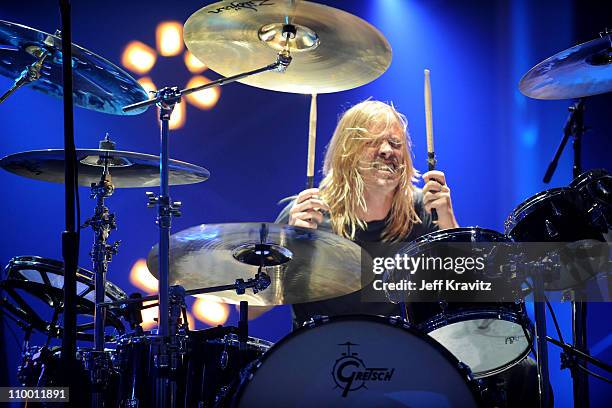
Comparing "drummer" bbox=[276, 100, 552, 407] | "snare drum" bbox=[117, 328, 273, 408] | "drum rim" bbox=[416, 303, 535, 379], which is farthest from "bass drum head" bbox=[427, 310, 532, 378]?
"drummer" bbox=[276, 100, 552, 407]

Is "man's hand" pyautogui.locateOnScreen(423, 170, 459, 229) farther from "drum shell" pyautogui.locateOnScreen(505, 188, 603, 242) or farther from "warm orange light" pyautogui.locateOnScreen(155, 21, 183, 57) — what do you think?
"warm orange light" pyautogui.locateOnScreen(155, 21, 183, 57)

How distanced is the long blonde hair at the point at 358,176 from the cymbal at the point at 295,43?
65 cm

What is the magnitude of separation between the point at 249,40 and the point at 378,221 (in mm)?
1049

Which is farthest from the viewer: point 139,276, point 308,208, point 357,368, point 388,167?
point 139,276

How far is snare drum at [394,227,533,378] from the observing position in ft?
5.79

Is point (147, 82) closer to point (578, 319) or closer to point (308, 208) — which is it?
point (308, 208)

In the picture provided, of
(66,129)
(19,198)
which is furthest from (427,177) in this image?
(19,198)

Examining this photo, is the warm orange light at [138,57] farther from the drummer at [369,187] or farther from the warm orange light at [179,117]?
the drummer at [369,187]

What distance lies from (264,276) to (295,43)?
2.31 feet

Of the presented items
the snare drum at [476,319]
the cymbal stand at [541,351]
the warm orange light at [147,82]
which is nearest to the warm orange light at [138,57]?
the warm orange light at [147,82]

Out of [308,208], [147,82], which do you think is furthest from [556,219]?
[147,82]

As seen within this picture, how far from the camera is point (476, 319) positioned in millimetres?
1782

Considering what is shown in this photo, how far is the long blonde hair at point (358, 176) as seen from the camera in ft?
8.92

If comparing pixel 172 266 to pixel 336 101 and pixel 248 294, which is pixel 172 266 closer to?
pixel 248 294
